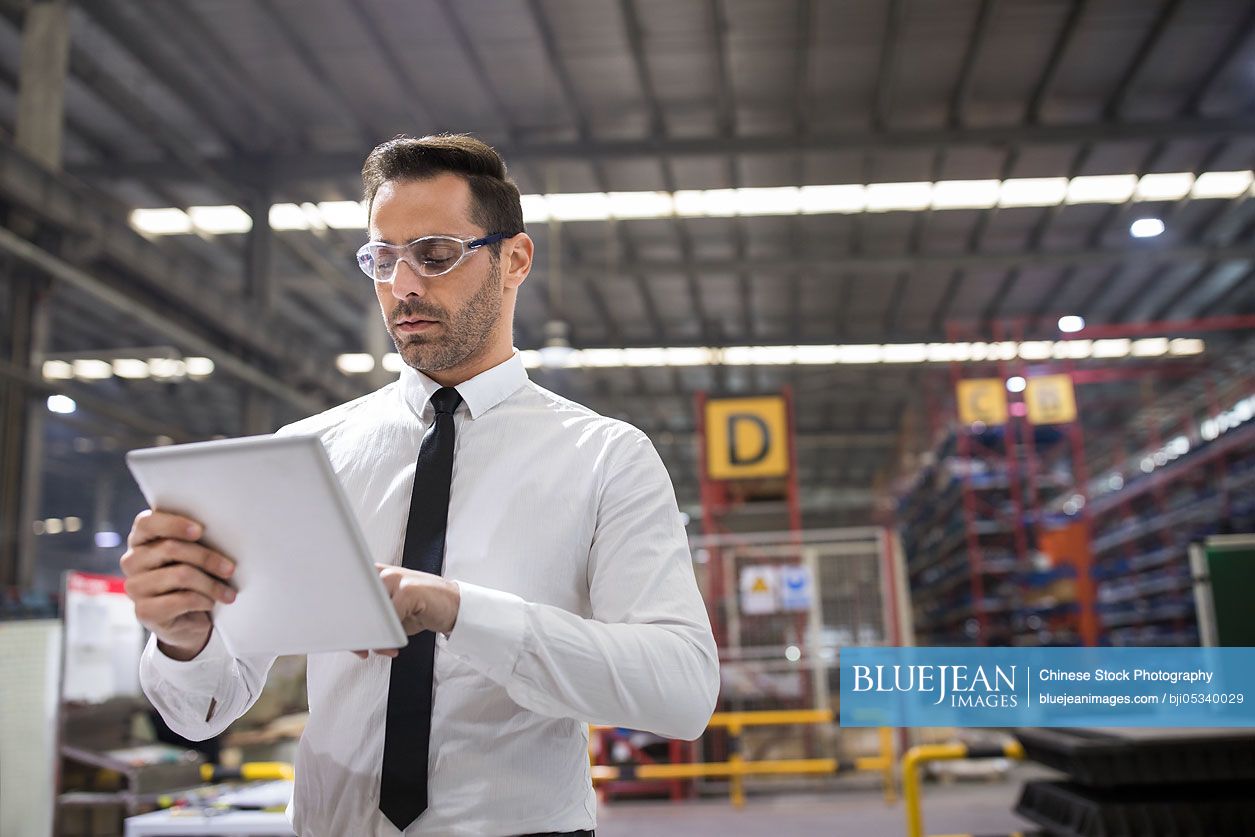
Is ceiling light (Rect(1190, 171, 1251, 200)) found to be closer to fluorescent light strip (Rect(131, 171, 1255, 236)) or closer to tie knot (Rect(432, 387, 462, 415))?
fluorescent light strip (Rect(131, 171, 1255, 236))

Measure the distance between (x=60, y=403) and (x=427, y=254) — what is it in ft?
24.7

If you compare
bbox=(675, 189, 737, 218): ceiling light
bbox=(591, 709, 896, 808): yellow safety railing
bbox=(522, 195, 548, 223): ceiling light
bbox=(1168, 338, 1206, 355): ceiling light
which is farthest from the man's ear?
bbox=(1168, 338, 1206, 355): ceiling light

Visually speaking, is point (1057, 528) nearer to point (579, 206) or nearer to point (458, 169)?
point (579, 206)

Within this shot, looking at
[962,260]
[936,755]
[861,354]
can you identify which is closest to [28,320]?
[936,755]

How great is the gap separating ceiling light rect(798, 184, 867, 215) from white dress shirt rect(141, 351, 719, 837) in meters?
10.2

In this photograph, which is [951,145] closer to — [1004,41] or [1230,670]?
[1004,41]

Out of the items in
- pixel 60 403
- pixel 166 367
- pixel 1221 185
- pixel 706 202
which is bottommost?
pixel 60 403

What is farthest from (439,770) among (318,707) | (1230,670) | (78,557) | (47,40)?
(78,557)

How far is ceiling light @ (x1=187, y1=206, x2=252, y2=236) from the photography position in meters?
11.1

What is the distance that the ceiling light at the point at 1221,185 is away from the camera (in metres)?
10.9

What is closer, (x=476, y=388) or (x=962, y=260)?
(x=476, y=388)

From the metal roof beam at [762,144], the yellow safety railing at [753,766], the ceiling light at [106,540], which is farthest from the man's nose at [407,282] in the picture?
the ceiling light at [106,540]

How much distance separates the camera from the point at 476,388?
1.42m

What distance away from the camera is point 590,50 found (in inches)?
345
